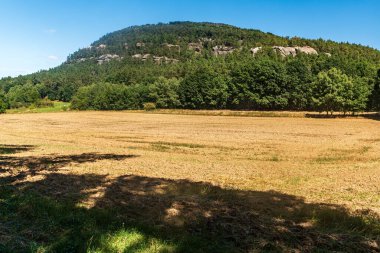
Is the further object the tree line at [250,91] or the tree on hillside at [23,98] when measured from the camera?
the tree on hillside at [23,98]

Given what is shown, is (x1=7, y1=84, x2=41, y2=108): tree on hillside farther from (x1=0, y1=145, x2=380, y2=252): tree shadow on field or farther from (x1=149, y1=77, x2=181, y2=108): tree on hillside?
(x1=0, y1=145, x2=380, y2=252): tree shadow on field

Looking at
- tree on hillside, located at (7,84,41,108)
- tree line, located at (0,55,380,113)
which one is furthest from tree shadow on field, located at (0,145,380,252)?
tree on hillside, located at (7,84,41,108)

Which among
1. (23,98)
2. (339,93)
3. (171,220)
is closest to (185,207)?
(171,220)

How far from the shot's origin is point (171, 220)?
9.88 metres

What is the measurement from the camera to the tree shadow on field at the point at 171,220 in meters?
7.98

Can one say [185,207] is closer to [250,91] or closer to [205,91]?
[250,91]

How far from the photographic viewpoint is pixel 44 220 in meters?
9.20

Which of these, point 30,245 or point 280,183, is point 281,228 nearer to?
point 30,245

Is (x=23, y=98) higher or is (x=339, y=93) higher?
(x=339, y=93)

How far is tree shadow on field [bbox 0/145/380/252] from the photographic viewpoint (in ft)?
26.2

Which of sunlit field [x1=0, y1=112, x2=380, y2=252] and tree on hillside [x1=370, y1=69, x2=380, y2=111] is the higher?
tree on hillside [x1=370, y1=69, x2=380, y2=111]

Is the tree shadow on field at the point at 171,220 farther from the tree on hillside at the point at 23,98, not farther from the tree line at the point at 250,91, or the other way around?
the tree on hillside at the point at 23,98

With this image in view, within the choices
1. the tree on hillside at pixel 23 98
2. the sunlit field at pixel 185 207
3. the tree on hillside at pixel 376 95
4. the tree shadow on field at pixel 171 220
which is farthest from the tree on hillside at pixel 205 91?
the tree shadow on field at pixel 171 220

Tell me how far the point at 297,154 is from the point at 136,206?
22.2 metres
